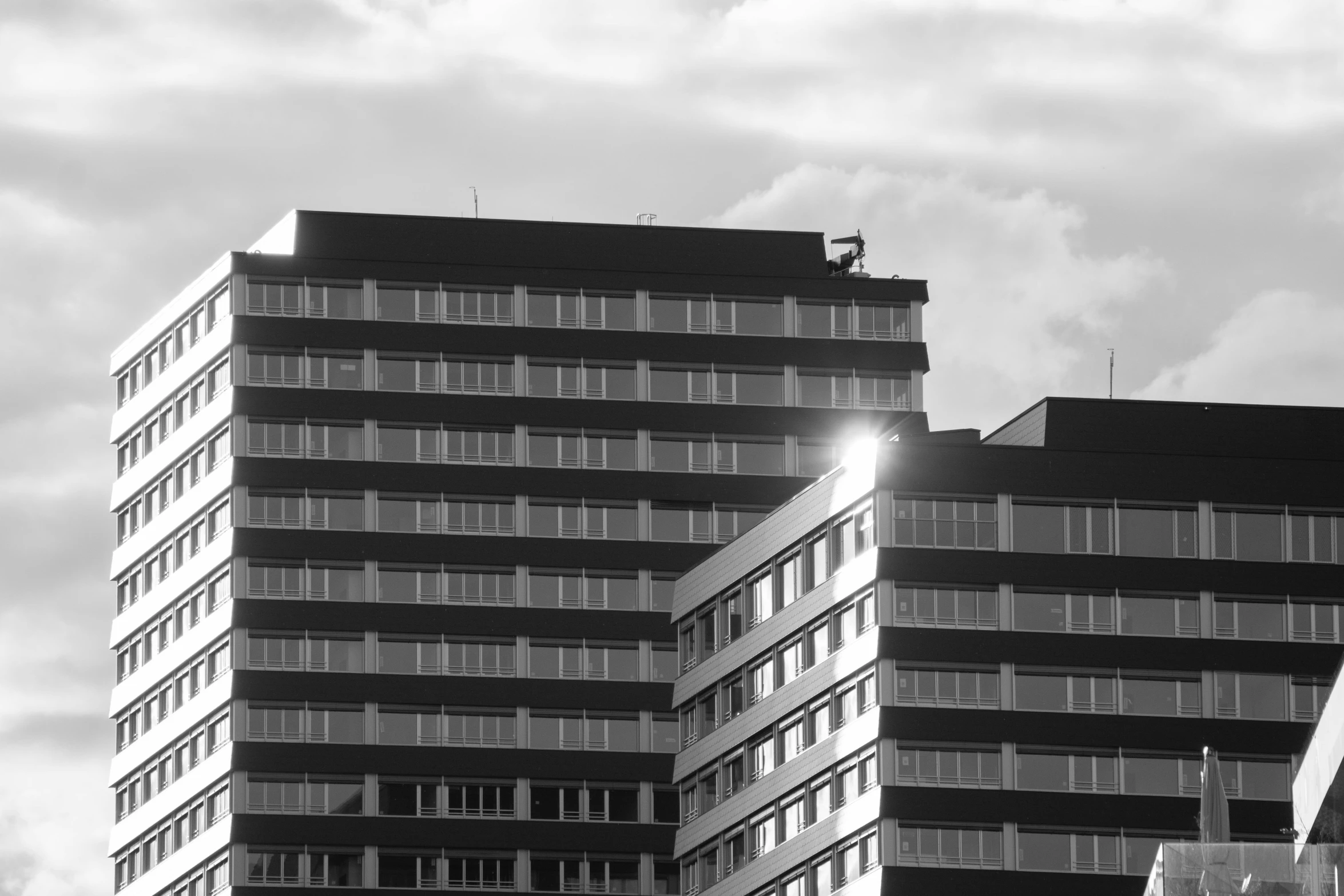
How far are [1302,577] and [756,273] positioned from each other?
4660cm

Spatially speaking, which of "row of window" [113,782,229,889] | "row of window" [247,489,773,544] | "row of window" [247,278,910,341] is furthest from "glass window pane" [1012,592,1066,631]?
"row of window" [113,782,229,889]

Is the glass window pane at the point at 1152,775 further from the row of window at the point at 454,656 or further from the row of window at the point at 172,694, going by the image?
the row of window at the point at 172,694

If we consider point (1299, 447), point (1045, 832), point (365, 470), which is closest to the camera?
point (1045, 832)

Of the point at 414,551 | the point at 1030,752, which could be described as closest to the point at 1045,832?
the point at 1030,752

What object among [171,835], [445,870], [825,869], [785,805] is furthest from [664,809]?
[825,869]

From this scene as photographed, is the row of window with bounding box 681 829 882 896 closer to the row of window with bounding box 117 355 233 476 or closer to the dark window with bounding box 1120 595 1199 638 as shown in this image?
the dark window with bounding box 1120 595 1199 638

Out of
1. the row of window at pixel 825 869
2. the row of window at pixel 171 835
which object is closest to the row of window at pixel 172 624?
the row of window at pixel 171 835

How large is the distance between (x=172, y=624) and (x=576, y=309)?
901 inches

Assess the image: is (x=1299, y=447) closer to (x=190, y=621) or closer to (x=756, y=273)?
(x=756, y=273)

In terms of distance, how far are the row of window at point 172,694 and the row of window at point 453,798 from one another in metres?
5.97

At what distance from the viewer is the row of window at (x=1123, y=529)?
126 meters

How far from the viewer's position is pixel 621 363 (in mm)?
166750

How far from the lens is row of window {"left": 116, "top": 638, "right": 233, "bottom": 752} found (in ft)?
540

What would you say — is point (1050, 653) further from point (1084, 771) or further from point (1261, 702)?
point (1261, 702)
